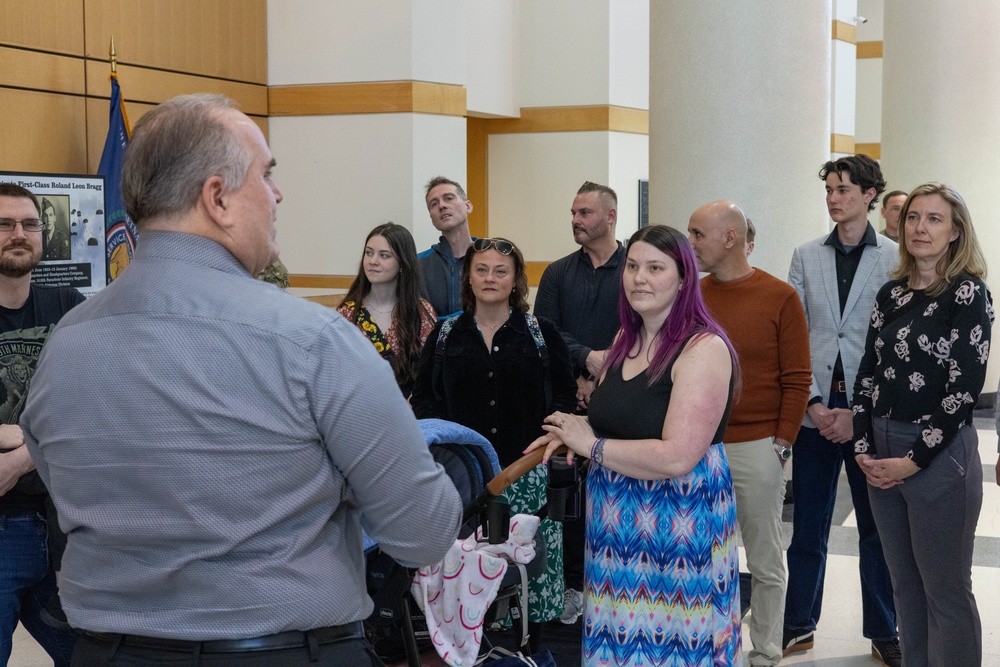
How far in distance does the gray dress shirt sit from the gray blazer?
298 centimetres

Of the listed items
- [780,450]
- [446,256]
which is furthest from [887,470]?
[446,256]

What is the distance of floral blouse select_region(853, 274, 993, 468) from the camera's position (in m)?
3.14

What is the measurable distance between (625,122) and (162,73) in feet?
15.4

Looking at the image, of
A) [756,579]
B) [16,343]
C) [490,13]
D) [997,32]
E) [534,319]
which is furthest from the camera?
[490,13]

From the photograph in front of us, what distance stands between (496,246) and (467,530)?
1.36m

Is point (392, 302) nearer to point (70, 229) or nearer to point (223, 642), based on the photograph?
point (70, 229)

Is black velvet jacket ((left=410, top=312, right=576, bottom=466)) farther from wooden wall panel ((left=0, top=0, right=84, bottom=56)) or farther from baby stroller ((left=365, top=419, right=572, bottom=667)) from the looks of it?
wooden wall panel ((left=0, top=0, right=84, bottom=56))

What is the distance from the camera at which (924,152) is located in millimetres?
8758

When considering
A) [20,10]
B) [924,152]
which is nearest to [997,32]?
[924,152]

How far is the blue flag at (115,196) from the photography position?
540 centimetres

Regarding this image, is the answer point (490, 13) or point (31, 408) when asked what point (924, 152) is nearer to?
point (490, 13)

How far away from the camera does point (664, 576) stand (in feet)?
8.68

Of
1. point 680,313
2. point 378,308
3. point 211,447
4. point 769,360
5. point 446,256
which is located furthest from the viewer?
point 446,256

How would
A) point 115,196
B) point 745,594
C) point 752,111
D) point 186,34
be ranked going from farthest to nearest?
1. point 186,34
2. point 115,196
3. point 752,111
4. point 745,594
